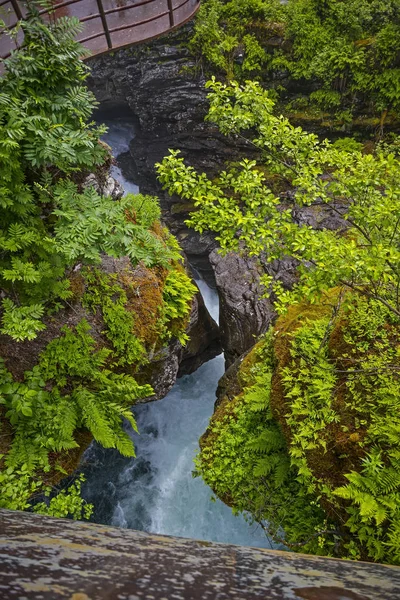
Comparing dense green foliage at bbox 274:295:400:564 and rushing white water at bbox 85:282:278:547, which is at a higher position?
dense green foliage at bbox 274:295:400:564

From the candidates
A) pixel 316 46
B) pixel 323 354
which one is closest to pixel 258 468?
pixel 323 354

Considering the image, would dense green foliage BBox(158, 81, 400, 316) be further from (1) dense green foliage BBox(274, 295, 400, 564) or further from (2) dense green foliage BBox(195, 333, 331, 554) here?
(2) dense green foliage BBox(195, 333, 331, 554)

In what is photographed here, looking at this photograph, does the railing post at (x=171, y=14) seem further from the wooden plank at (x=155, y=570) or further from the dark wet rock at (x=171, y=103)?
the dark wet rock at (x=171, y=103)

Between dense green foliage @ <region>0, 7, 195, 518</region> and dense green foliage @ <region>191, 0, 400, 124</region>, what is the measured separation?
12273 millimetres

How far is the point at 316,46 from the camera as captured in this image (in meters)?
15.0

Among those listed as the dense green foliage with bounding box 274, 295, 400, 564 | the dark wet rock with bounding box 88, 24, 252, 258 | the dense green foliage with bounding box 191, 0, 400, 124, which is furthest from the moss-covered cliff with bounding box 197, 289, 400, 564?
the dark wet rock with bounding box 88, 24, 252, 258

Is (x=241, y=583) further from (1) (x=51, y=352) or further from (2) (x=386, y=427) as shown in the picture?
(1) (x=51, y=352)

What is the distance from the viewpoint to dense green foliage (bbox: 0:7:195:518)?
4562mm

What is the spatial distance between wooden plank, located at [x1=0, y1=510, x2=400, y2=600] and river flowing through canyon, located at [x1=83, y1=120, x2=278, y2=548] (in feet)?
21.3

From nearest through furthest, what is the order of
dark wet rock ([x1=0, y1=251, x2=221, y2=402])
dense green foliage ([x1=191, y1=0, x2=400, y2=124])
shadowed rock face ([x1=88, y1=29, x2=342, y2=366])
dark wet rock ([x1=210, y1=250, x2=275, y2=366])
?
1. dark wet rock ([x1=0, y1=251, x2=221, y2=402])
2. dark wet rock ([x1=210, y1=250, x2=275, y2=366])
3. dense green foliage ([x1=191, y1=0, x2=400, y2=124])
4. shadowed rock face ([x1=88, y1=29, x2=342, y2=366])

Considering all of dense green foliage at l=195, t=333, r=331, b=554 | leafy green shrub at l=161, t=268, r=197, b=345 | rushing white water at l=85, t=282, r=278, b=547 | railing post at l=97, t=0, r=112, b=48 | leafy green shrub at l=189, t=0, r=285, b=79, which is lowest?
rushing white water at l=85, t=282, r=278, b=547

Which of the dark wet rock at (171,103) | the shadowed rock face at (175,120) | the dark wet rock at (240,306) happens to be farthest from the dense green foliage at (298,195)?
the dark wet rock at (171,103)

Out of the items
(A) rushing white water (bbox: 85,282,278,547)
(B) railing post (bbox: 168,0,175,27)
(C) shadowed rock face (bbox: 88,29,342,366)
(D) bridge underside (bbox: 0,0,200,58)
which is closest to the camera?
(D) bridge underside (bbox: 0,0,200,58)

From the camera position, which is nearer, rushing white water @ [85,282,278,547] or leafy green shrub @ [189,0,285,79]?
rushing white water @ [85,282,278,547]
